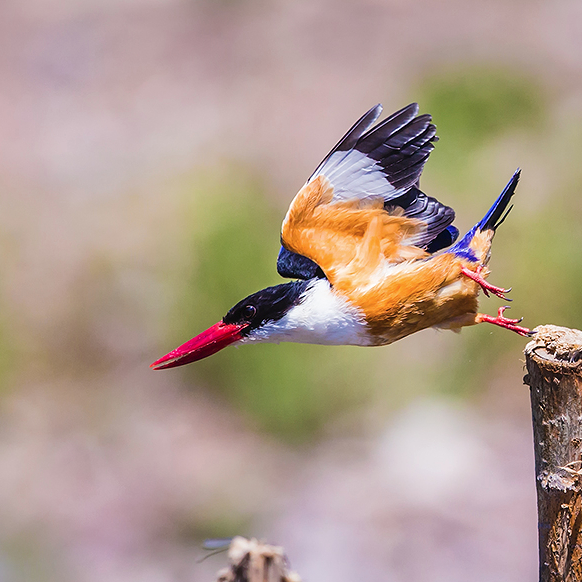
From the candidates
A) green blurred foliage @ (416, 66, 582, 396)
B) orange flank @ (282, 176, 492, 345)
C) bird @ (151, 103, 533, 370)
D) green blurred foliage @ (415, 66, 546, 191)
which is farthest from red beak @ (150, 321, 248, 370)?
green blurred foliage @ (415, 66, 546, 191)

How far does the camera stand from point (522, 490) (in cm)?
545

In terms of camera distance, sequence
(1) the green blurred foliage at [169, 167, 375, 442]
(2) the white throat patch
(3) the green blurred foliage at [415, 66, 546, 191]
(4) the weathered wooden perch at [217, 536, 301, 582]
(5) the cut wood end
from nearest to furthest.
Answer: (4) the weathered wooden perch at [217, 536, 301, 582] < (5) the cut wood end < (2) the white throat patch < (1) the green blurred foliage at [169, 167, 375, 442] < (3) the green blurred foliage at [415, 66, 546, 191]

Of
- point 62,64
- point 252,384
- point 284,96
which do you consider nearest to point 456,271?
point 252,384

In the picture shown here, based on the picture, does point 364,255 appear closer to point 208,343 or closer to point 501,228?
point 208,343

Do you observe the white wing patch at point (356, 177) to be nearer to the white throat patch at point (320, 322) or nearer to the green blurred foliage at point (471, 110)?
the white throat patch at point (320, 322)

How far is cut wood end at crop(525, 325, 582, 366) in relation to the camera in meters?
2.02

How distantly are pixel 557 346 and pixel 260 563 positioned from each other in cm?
86

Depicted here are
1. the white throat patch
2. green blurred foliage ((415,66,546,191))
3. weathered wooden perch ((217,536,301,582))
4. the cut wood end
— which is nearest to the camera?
weathered wooden perch ((217,536,301,582))

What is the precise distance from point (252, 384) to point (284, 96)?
2597 millimetres

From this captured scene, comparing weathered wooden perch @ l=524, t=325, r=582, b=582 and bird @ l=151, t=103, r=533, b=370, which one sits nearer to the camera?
weathered wooden perch @ l=524, t=325, r=582, b=582

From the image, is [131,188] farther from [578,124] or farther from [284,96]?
[578,124]

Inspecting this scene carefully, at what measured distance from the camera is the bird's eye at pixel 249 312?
2.29 m

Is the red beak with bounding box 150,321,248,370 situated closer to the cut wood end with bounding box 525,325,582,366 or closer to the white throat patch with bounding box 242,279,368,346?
the white throat patch with bounding box 242,279,368,346

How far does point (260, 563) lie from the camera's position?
166 centimetres
